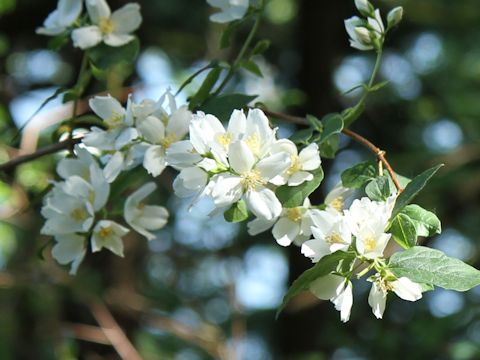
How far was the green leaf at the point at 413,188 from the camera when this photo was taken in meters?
0.82

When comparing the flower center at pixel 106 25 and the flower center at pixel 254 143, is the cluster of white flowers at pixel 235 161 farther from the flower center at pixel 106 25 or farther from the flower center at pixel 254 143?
the flower center at pixel 106 25

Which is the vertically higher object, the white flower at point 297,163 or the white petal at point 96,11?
the white flower at point 297,163

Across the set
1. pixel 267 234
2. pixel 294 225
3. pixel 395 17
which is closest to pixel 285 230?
pixel 294 225

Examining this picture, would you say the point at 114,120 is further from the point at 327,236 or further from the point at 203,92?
the point at 327,236

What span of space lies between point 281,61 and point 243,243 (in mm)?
1107

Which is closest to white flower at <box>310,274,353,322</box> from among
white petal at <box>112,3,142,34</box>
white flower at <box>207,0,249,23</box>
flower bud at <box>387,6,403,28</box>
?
flower bud at <box>387,6,403,28</box>

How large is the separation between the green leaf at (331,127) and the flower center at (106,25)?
47 centimetres

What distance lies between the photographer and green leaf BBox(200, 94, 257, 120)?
1.09m

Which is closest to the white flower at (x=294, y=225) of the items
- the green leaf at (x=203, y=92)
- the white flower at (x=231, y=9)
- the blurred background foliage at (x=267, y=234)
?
the green leaf at (x=203, y=92)

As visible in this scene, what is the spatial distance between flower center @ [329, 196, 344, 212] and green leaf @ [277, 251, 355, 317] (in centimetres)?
16

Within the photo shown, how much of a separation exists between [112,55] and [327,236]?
0.58 m

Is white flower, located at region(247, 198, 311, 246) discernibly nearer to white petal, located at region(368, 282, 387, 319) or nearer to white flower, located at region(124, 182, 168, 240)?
white petal, located at region(368, 282, 387, 319)

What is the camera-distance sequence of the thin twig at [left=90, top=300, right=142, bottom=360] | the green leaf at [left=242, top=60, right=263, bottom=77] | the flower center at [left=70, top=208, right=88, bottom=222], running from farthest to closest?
the thin twig at [left=90, top=300, right=142, bottom=360]
the green leaf at [left=242, top=60, right=263, bottom=77]
the flower center at [left=70, top=208, right=88, bottom=222]

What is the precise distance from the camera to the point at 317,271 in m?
0.87
